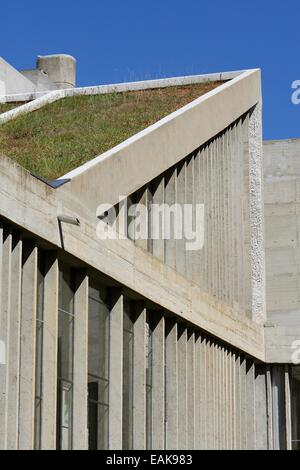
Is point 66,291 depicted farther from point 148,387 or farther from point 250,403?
point 250,403

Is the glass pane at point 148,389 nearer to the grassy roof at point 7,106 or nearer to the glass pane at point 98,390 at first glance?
the glass pane at point 98,390

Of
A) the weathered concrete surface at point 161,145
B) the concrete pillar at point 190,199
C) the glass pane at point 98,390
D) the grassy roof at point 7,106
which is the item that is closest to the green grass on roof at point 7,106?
the grassy roof at point 7,106

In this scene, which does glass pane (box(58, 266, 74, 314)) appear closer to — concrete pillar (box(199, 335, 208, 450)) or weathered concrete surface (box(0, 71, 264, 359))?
weathered concrete surface (box(0, 71, 264, 359))

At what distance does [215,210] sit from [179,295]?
399 centimetres

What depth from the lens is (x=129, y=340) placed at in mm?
22938

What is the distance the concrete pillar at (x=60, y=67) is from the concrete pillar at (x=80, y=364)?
2463 centimetres

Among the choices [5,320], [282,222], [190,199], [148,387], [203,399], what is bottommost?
[5,320]

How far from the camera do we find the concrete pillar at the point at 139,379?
2275cm

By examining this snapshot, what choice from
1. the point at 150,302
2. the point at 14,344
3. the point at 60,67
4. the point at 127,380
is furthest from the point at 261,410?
the point at 60,67

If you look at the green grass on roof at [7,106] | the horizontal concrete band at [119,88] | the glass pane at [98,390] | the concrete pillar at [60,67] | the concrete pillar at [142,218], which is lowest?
the glass pane at [98,390]

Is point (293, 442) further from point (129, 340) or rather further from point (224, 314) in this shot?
point (129, 340)

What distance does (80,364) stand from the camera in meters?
20.5

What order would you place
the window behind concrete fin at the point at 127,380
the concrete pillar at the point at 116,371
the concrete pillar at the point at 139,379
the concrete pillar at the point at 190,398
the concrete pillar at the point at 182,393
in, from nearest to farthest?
the concrete pillar at the point at 116,371
the window behind concrete fin at the point at 127,380
the concrete pillar at the point at 139,379
the concrete pillar at the point at 182,393
the concrete pillar at the point at 190,398

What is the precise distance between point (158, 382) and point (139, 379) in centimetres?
100
